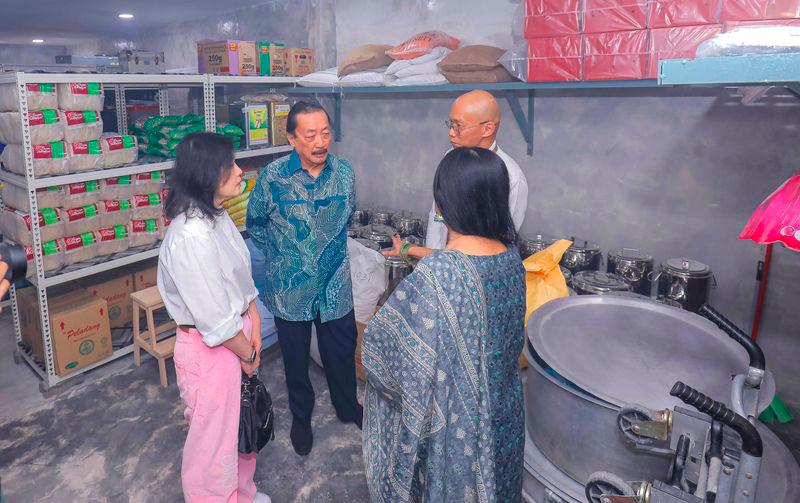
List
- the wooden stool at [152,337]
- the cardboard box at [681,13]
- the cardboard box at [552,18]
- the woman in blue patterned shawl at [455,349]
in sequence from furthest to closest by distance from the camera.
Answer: the wooden stool at [152,337]
the cardboard box at [552,18]
the cardboard box at [681,13]
the woman in blue patterned shawl at [455,349]

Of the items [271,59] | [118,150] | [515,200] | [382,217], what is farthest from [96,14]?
[515,200]

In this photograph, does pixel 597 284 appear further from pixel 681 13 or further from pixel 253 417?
pixel 253 417

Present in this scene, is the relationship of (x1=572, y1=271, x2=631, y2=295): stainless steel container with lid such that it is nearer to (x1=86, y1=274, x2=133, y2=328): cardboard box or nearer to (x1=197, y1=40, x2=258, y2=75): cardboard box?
(x1=197, y1=40, x2=258, y2=75): cardboard box

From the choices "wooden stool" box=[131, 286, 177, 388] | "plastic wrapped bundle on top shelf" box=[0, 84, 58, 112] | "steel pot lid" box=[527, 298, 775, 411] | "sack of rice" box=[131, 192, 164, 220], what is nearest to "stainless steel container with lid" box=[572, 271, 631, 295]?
"steel pot lid" box=[527, 298, 775, 411]

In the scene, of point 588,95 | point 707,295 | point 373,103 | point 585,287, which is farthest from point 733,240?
point 373,103

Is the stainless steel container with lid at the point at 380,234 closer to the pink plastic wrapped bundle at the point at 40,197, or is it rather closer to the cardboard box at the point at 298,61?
the cardboard box at the point at 298,61

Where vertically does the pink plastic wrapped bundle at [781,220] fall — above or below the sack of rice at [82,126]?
below

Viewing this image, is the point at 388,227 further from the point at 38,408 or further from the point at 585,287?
the point at 38,408

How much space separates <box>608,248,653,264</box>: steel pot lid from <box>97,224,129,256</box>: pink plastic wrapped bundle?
2856 millimetres

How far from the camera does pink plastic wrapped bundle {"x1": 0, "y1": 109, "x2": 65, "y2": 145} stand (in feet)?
8.96

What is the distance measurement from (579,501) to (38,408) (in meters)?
2.79

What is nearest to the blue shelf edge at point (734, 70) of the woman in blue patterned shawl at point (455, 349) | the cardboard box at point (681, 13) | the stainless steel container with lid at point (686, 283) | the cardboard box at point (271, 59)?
the woman in blue patterned shawl at point (455, 349)

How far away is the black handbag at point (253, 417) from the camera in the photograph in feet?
6.22

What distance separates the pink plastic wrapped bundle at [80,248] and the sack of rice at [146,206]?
0.29m
